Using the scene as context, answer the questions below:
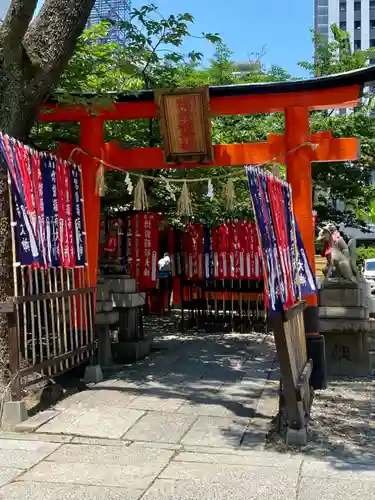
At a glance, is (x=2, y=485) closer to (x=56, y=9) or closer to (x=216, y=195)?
(x=56, y=9)

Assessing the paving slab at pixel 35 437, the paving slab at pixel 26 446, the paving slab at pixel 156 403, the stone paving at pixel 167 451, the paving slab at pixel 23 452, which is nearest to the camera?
the stone paving at pixel 167 451

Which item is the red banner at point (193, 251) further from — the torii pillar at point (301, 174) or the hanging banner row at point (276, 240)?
the hanging banner row at point (276, 240)

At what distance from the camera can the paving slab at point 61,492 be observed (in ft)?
13.1

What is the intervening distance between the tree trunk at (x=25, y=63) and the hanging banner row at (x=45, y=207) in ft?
1.02

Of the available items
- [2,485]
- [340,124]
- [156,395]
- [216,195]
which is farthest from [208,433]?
[340,124]

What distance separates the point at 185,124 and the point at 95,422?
14.0 feet

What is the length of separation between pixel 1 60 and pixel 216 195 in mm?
7563

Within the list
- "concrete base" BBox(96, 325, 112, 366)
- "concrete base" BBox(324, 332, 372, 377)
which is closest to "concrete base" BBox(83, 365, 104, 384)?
"concrete base" BBox(96, 325, 112, 366)

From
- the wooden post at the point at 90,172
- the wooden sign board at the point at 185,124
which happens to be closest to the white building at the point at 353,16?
the wooden sign board at the point at 185,124

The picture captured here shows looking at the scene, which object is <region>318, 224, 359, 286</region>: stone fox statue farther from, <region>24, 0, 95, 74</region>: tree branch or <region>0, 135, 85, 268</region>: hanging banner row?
<region>24, 0, 95, 74</region>: tree branch

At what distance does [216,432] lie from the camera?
5.58 m

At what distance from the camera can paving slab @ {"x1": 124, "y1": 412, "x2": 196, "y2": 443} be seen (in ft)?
17.7

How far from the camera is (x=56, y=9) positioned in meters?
6.33

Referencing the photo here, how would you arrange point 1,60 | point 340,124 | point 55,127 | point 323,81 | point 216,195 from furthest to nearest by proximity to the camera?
Answer: point 340,124 → point 216,195 → point 55,127 → point 323,81 → point 1,60
